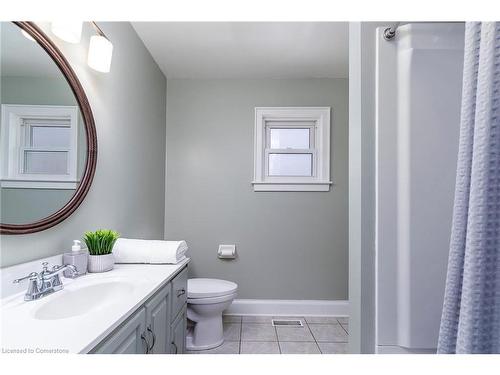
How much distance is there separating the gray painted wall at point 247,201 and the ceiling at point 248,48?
0.50 ft

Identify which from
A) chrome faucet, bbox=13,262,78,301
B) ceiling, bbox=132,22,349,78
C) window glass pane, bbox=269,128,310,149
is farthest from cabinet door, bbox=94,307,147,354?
window glass pane, bbox=269,128,310,149

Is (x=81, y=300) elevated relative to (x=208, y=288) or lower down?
elevated

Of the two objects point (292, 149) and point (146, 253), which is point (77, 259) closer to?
point (146, 253)

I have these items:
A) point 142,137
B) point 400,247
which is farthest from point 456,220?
point 142,137

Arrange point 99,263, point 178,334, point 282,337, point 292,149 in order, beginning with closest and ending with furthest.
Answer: point 99,263
point 178,334
point 282,337
point 292,149

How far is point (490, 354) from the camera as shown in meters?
0.38

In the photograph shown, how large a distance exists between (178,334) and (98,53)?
63.8 inches

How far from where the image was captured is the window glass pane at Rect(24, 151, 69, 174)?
1.03 meters

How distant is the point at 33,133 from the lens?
105 centimetres

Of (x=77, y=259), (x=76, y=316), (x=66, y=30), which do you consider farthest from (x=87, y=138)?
(x=76, y=316)

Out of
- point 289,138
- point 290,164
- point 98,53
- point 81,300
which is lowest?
point 81,300
